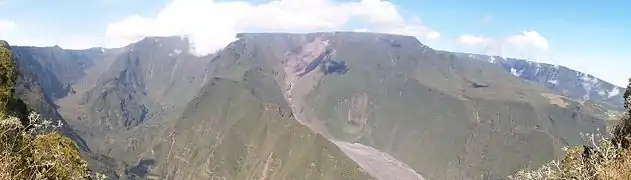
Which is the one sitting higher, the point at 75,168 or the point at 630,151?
the point at 630,151

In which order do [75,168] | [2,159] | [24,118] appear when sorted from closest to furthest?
[2,159]
[75,168]
[24,118]

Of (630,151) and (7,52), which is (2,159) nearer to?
(630,151)

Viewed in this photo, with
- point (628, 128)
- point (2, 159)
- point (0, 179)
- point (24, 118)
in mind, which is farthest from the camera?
point (24, 118)

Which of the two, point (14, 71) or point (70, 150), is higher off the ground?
point (14, 71)

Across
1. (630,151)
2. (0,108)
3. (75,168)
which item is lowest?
(75,168)

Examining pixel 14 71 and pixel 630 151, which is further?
pixel 14 71

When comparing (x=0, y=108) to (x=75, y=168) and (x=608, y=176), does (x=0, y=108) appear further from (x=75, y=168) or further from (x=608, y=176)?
(x=608, y=176)

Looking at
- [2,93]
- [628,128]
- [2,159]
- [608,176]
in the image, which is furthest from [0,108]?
[628,128]

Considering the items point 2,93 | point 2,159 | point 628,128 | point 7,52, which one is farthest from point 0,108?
point 628,128

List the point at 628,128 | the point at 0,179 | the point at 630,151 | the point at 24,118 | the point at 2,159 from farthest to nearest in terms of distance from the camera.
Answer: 1. the point at 24,118
2. the point at 628,128
3. the point at 630,151
4. the point at 2,159
5. the point at 0,179
